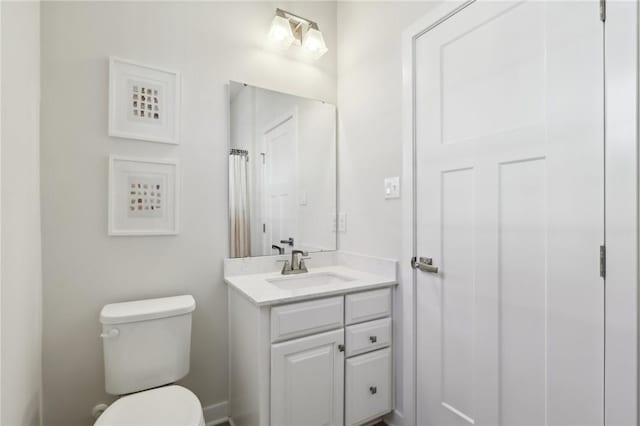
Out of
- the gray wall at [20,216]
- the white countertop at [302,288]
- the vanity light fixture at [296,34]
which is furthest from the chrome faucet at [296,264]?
the vanity light fixture at [296,34]

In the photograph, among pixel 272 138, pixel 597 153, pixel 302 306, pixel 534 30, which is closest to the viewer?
pixel 597 153

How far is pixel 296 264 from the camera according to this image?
74.4 inches

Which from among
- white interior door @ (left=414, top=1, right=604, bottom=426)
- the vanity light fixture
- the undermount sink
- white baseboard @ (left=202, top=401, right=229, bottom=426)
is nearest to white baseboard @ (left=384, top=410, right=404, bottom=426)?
white interior door @ (left=414, top=1, right=604, bottom=426)

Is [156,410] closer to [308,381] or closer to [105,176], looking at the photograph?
[308,381]

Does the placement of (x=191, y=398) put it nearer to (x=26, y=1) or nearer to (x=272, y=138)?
(x=272, y=138)

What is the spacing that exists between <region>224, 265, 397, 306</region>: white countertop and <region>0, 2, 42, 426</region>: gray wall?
803 millimetres

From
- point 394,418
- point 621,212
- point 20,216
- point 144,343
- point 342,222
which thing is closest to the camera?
point 621,212

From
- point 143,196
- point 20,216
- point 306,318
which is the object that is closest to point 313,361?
point 306,318

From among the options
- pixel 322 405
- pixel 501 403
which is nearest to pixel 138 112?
pixel 322 405

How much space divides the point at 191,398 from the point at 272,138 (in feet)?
4.70

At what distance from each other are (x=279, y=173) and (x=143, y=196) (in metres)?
0.78

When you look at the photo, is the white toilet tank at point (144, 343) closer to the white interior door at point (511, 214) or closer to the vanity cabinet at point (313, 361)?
the vanity cabinet at point (313, 361)

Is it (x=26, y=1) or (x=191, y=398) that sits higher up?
(x=26, y=1)

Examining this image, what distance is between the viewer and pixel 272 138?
1.94 metres
